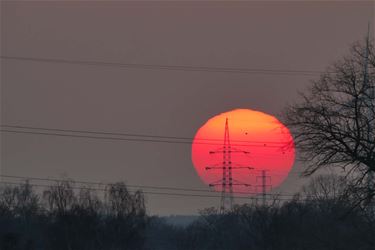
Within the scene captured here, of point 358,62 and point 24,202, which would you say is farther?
point 24,202

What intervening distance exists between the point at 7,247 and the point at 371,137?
119ft

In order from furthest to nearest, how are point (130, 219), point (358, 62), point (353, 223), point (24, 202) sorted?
point (24, 202) < point (130, 219) < point (353, 223) < point (358, 62)

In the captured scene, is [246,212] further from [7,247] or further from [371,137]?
[371,137]

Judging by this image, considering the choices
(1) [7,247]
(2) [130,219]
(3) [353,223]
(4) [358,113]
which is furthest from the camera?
(2) [130,219]

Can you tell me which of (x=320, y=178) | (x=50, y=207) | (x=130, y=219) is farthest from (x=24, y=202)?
(x=320, y=178)

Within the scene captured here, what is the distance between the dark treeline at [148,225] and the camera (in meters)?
64.6

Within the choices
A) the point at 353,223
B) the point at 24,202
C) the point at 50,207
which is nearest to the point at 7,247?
the point at 353,223

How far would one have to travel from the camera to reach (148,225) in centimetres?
9938

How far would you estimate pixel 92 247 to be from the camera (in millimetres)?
83125

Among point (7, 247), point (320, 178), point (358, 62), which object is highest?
point (320, 178)

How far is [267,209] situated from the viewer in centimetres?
8562

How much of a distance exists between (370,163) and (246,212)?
59863 mm

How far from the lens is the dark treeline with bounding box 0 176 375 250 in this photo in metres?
64.6

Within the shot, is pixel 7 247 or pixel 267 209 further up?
pixel 267 209
